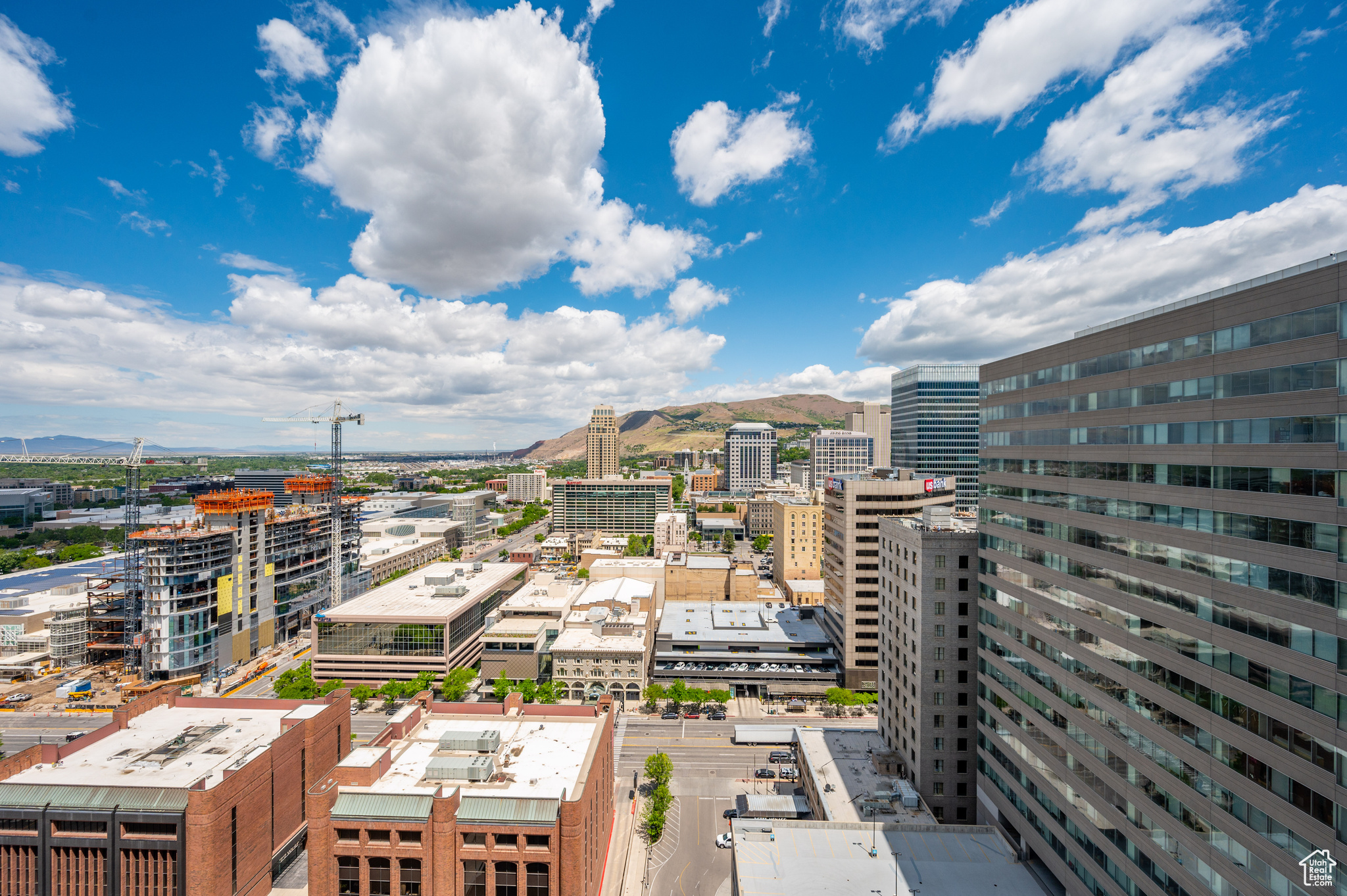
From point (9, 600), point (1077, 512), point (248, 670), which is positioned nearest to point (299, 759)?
point (248, 670)

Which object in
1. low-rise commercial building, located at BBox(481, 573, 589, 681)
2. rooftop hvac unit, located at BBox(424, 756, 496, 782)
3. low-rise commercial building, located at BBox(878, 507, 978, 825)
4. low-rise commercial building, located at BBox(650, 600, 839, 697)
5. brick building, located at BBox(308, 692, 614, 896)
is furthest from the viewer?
low-rise commercial building, located at BBox(481, 573, 589, 681)

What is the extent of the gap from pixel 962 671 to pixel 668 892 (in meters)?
38.7

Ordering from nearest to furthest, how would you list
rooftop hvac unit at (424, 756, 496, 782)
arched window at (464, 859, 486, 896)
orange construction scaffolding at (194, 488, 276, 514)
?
arched window at (464, 859, 486, 896) < rooftop hvac unit at (424, 756, 496, 782) < orange construction scaffolding at (194, 488, 276, 514)

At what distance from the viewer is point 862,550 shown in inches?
3578

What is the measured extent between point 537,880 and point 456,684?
191 feet

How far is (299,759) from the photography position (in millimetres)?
57750

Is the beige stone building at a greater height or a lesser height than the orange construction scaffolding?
lesser

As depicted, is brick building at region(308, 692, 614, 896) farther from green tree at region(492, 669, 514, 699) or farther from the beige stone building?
the beige stone building

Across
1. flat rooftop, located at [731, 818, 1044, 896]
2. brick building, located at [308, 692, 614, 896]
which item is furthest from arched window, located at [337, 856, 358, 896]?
flat rooftop, located at [731, 818, 1044, 896]

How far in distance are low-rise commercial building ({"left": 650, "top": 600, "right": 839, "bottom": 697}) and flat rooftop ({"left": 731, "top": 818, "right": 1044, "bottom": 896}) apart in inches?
1937

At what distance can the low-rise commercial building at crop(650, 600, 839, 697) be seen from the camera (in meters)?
98.1

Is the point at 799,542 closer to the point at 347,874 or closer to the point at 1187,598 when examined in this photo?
the point at 1187,598

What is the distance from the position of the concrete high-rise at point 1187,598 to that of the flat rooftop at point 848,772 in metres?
11.5

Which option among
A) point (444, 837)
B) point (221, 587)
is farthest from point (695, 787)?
point (221, 587)
